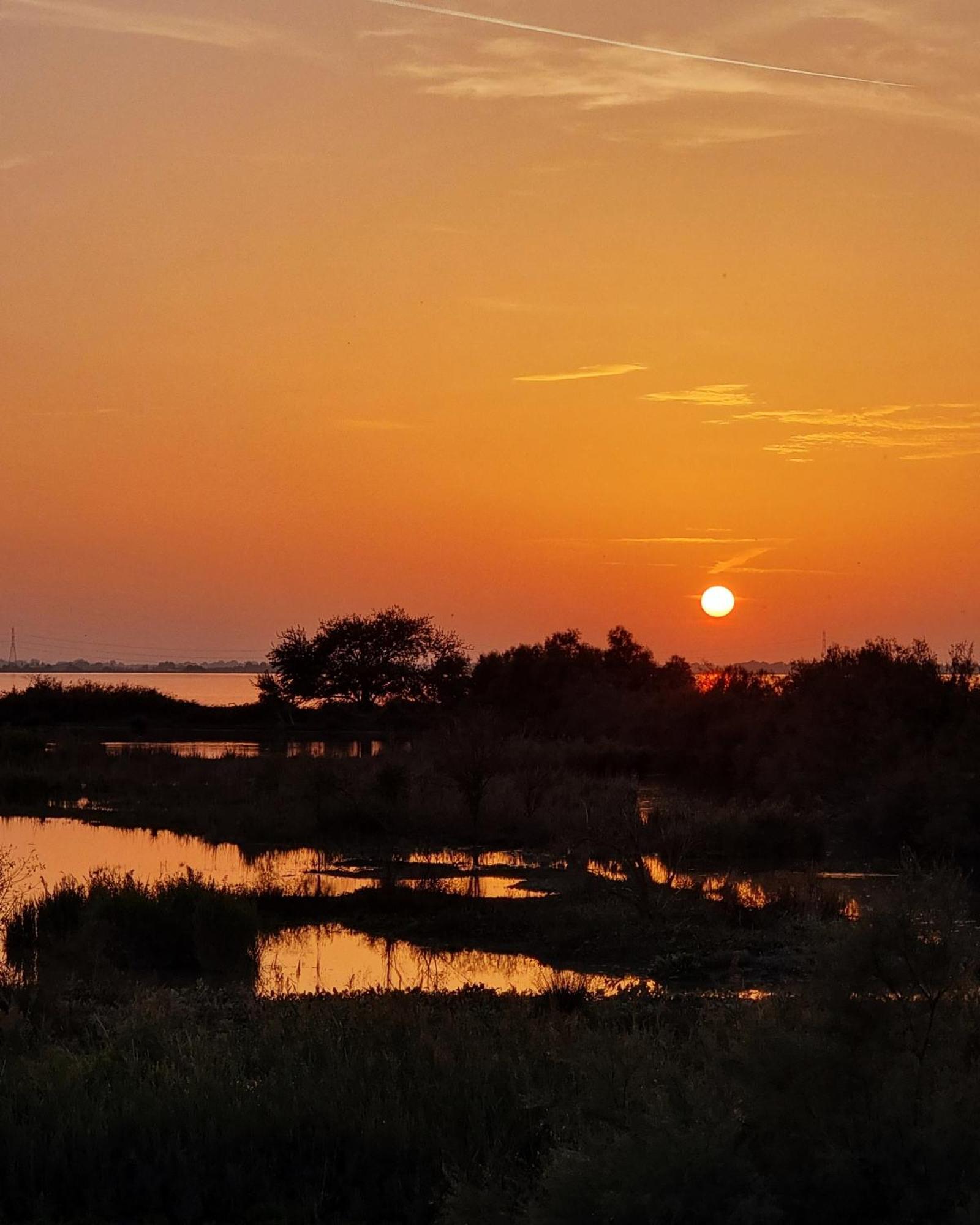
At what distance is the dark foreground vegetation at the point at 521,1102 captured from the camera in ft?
18.8

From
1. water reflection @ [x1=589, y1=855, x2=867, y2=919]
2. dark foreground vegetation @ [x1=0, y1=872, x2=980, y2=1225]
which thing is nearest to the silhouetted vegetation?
dark foreground vegetation @ [x1=0, y1=872, x2=980, y2=1225]

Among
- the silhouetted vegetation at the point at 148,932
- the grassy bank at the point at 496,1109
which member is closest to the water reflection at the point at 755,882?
the silhouetted vegetation at the point at 148,932

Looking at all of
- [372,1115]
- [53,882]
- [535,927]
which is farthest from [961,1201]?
[53,882]

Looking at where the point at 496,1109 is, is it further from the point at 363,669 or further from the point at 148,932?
the point at 363,669

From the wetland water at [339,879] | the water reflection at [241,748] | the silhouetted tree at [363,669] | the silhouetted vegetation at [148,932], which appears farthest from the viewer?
the silhouetted tree at [363,669]

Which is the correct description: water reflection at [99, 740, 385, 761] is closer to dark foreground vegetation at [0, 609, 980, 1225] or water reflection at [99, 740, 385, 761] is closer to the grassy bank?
dark foreground vegetation at [0, 609, 980, 1225]

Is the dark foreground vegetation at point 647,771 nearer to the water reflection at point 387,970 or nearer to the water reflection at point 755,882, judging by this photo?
the water reflection at point 755,882

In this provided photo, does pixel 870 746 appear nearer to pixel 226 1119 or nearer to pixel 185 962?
pixel 185 962

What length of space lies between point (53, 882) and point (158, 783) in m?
17.0

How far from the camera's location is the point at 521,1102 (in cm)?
883

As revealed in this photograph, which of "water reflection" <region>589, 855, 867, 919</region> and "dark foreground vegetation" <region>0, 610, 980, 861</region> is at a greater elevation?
"dark foreground vegetation" <region>0, 610, 980, 861</region>

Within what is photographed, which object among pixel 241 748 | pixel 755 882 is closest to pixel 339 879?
pixel 755 882

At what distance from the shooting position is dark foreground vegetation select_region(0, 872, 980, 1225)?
5719 mm

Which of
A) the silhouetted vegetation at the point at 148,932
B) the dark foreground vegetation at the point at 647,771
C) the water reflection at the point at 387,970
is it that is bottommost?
the water reflection at the point at 387,970
